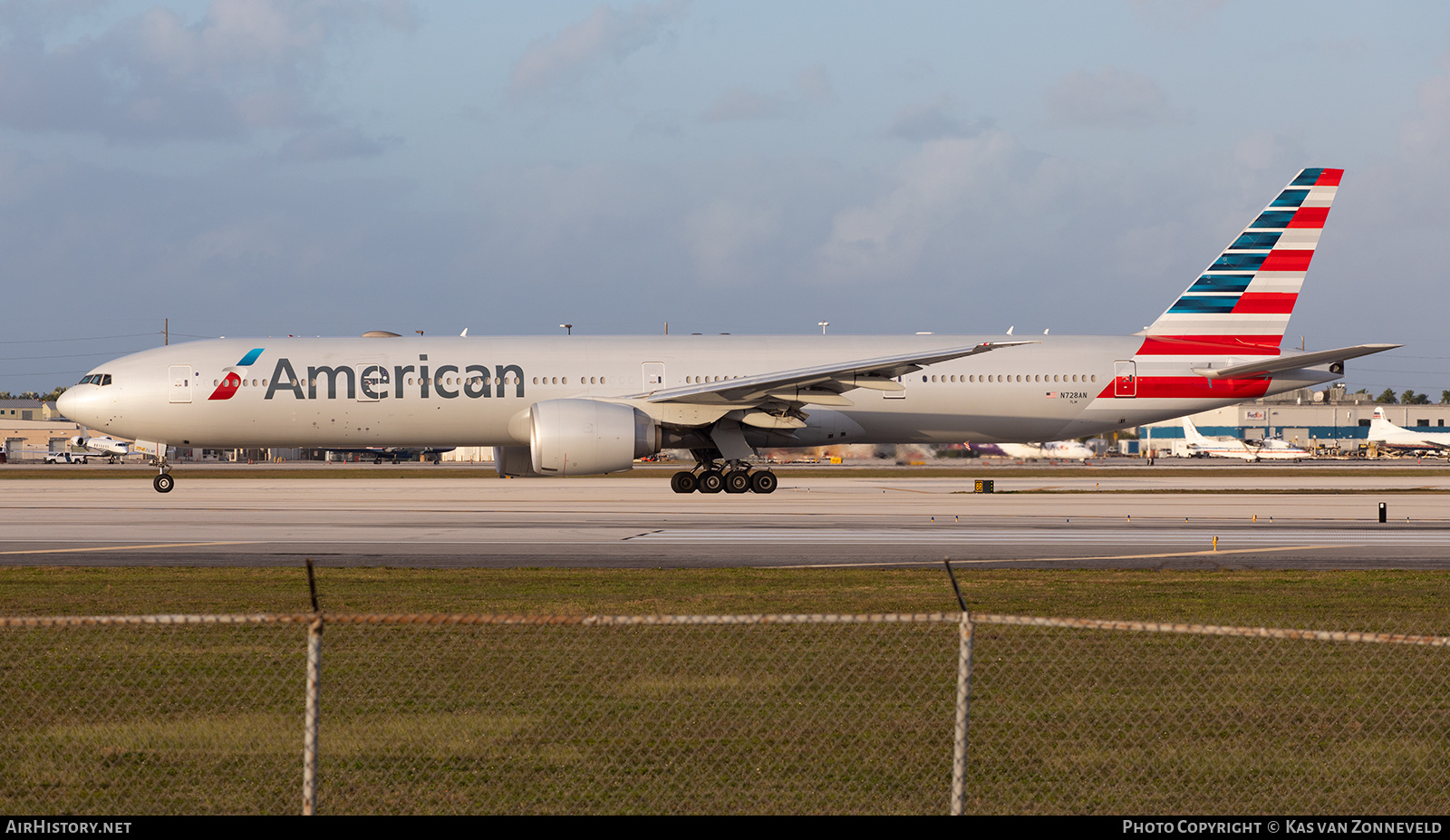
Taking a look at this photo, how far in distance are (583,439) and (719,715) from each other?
2147 cm

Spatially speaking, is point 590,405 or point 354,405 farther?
point 354,405

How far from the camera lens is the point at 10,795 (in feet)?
20.9

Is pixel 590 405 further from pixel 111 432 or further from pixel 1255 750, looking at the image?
pixel 1255 750

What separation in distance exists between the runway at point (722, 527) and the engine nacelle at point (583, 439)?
1.06 meters

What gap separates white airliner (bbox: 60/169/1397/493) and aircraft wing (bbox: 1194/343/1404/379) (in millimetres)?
56

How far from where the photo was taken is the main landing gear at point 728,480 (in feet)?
107

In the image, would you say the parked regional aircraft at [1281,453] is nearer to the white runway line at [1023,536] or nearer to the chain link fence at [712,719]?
the white runway line at [1023,536]

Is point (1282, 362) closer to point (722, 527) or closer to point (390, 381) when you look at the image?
point (722, 527)

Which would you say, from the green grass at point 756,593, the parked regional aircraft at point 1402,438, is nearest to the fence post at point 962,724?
the green grass at point 756,593

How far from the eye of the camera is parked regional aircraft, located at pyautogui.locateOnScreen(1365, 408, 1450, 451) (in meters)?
97.2

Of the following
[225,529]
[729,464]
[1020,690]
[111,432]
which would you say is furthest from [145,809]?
[111,432]

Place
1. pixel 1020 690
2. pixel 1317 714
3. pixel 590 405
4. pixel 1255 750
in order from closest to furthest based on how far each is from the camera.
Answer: pixel 1255 750 → pixel 1317 714 → pixel 1020 690 → pixel 590 405

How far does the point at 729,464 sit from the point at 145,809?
26.9 m

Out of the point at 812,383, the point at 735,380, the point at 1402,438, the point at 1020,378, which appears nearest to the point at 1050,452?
the point at 1402,438
